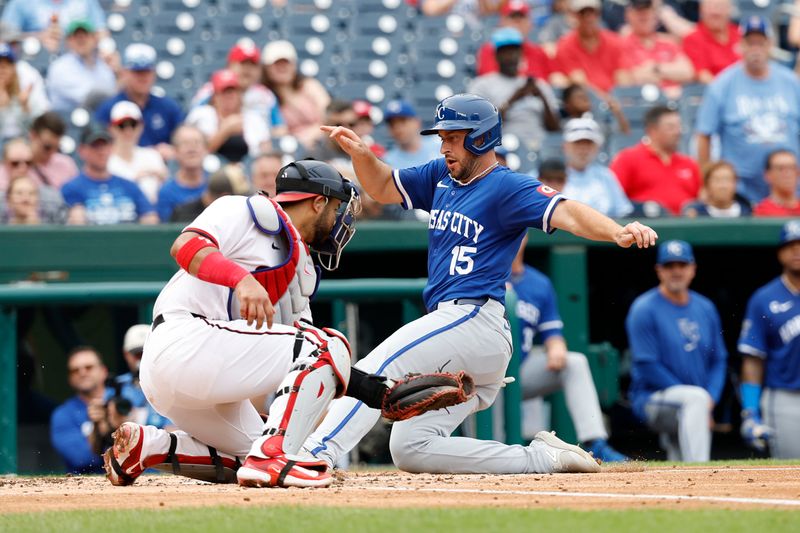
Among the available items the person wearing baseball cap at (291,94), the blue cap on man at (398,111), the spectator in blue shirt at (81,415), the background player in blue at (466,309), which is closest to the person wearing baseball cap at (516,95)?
the blue cap on man at (398,111)

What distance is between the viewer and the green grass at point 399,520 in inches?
145

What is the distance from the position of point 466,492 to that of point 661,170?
5.51m

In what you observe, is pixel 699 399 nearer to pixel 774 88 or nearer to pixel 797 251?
pixel 797 251

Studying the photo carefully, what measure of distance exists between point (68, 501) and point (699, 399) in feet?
15.4

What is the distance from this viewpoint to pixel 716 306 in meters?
10.0

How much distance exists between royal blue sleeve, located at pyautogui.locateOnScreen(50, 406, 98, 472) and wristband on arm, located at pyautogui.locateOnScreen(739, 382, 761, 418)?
13.2 feet

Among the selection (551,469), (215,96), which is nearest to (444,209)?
(551,469)

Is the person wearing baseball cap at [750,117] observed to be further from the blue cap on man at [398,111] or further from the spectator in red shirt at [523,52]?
the blue cap on man at [398,111]

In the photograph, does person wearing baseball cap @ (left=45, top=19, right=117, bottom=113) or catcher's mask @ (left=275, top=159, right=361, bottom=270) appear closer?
catcher's mask @ (left=275, top=159, right=361, bottom=270)

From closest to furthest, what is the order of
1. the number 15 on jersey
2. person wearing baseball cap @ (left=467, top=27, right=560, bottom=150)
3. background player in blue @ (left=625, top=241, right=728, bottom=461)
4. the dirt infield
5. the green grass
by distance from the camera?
the green grass → the dirt infield → the number 15 on jersey → background player in blue @ (left=625, top=241, right=728, bottom=461) → person wearing baseball cap @ (left=467, top=27, right=560, bottom=150)

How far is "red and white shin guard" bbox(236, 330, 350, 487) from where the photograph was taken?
15.0 ft

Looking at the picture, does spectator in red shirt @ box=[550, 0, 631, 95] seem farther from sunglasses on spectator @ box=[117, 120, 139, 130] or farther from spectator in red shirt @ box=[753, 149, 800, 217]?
sunglasses on spectator @ box=[117, 120, 139, 130]

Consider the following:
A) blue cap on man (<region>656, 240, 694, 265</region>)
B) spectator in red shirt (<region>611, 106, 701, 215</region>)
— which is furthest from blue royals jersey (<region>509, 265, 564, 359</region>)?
spectator in red shirt (<region>611, 106, 701, 215</region>)

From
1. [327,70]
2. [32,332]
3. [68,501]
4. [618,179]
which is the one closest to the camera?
[68,501]
